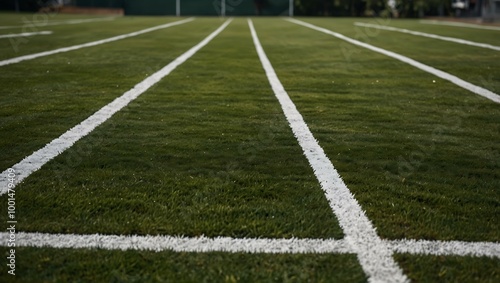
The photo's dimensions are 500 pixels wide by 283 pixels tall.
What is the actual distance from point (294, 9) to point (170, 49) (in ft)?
116

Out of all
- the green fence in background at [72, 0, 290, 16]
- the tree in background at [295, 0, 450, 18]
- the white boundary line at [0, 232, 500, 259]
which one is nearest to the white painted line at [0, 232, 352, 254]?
the white boundary line at [0, 232, 500, 259]

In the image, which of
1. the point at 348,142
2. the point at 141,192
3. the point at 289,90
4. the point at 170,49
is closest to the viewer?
the point at 141,192

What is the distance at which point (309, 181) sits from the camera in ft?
9.92

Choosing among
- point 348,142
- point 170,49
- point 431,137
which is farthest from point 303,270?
point 170,49

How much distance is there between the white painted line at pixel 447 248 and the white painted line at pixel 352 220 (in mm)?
76

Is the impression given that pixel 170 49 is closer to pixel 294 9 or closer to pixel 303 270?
pixel 303 270

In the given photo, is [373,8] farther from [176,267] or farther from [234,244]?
[176,267]

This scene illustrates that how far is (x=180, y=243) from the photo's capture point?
2.25 m

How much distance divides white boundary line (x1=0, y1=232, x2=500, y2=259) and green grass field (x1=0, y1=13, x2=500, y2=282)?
0.14ft

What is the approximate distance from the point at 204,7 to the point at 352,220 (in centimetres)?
4387

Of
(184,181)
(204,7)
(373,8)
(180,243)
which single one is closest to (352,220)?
(180,243)

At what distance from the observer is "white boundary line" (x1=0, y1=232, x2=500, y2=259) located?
2.20 m

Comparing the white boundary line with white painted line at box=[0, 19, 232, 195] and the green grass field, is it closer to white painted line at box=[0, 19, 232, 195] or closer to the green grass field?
the green grass field

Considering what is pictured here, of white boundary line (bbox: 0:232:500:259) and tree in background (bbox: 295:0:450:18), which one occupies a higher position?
tree in background (bbox: 295:0:450:18)
